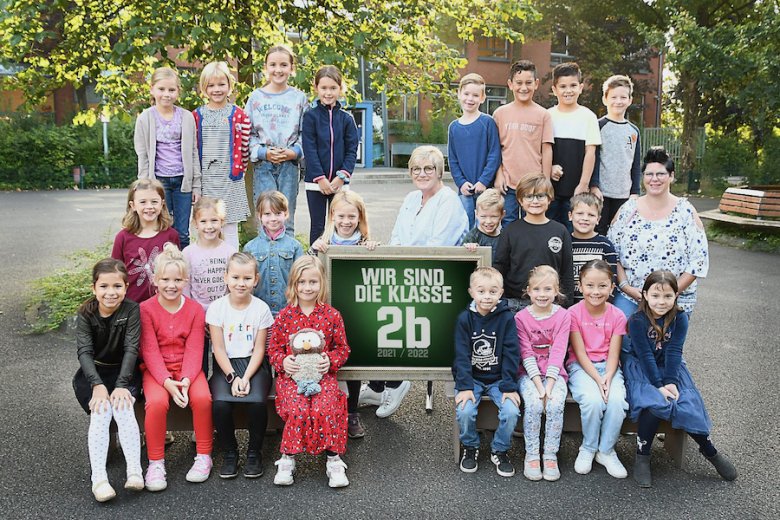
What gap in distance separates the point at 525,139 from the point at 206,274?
276cm

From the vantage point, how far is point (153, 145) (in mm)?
5809

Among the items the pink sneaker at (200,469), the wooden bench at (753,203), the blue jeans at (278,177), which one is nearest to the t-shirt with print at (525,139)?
the blue jeans at (278,177)

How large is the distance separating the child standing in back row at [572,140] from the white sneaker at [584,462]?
7.67 feet

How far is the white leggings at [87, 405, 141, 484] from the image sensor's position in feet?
12.6

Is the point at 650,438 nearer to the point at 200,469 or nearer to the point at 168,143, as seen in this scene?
the point at 200,469

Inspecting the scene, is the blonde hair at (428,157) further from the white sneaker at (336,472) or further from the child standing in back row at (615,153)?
the white sneaker at (336,472)

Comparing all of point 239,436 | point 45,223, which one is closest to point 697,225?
point 239,436

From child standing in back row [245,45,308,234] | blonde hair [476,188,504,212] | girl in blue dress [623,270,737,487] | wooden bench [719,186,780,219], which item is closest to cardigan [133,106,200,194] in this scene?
child standing in back row [245,45,308,234]

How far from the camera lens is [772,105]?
14148mm

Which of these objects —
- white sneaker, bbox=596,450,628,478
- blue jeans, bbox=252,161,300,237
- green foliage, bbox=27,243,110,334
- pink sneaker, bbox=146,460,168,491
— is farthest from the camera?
green foliage, bbox=27,243,110,334

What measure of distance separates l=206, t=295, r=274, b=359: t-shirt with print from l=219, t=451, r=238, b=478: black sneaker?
58 centimetres

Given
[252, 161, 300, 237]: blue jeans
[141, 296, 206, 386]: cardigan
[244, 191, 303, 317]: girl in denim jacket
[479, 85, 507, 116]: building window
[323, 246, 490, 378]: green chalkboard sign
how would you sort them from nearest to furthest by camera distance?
[141, 296, 206, 386]: cardigan, [323, 246, 490, 378]: green chalkboard sign, [244, 191, 303, 317]: girl in denim jacket, [252, 161, 300, 237]: blue jeans, [479, 85, 507, 116]: building window

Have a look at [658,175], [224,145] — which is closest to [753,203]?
[658,175]

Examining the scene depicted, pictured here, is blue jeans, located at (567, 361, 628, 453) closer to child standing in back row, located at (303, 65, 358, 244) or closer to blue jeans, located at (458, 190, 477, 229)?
blue jeans, located at (458, 190, 477, 229)
